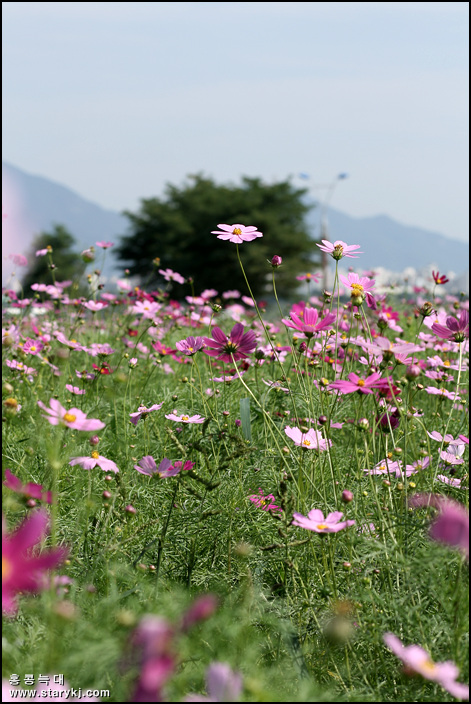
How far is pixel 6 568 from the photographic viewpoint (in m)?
0.70

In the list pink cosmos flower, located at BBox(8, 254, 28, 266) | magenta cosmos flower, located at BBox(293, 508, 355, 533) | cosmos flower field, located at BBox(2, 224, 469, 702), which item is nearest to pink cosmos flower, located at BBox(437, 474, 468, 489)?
cosmos flower field, located at BBox(2, 224, 469, 702)

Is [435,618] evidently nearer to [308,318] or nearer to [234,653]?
[234,653]

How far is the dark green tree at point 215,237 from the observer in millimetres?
21859

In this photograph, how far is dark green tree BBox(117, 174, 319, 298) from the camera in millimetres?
21859

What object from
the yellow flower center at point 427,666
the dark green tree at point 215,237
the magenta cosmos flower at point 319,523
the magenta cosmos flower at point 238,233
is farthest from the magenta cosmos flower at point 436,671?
the dark green tree at point 215,237

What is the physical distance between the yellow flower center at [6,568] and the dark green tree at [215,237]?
20.1 metres

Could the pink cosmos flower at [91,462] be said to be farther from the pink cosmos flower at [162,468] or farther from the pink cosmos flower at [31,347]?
the pink cosmos flower at [31,347]

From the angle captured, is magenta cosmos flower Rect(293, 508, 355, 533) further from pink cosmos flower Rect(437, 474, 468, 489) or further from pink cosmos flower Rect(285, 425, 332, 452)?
pink cosmos flower Rect(437, 474, 468, 489)

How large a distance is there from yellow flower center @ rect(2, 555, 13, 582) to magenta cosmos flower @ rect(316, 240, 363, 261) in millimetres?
821

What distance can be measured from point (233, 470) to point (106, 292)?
6.08ft

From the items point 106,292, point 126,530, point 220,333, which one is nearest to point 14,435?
point 126,530

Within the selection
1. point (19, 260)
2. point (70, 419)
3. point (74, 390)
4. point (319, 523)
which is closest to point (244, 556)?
point (319, 523)

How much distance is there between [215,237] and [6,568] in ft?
68.3

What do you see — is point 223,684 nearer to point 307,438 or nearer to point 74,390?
point 307,438
